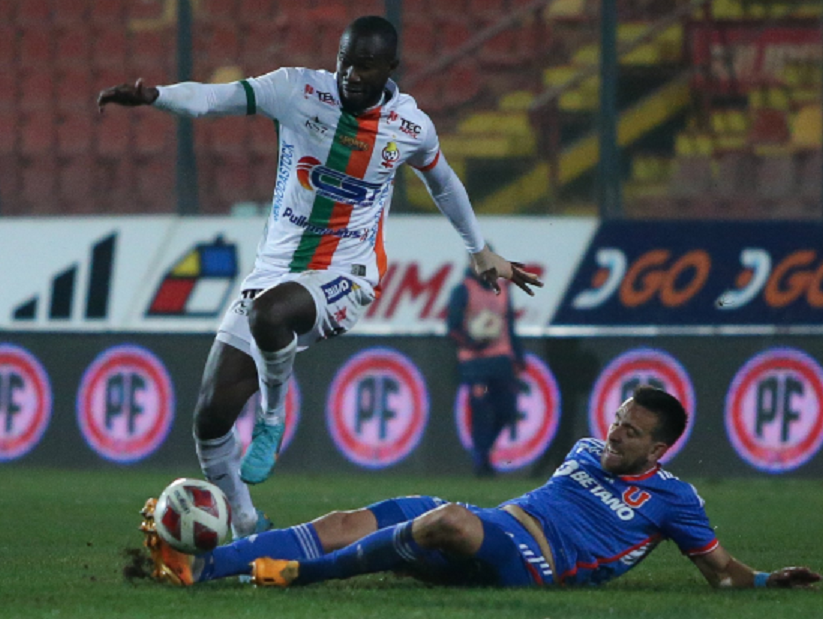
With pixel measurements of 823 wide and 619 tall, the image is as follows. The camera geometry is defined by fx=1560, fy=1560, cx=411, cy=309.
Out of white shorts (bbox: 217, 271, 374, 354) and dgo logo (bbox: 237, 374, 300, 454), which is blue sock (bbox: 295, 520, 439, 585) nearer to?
white shorts (bbox: 217, 271, 374, 354)

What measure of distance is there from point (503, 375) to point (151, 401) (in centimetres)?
266

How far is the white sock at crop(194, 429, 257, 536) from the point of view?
19.6ft

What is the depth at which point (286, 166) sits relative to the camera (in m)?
6.14

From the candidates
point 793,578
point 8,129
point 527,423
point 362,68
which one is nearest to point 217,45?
point 8,129

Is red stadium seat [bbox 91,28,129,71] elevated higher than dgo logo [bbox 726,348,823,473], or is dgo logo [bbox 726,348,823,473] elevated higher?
red stadium seat [bbox 91,28,129,71]

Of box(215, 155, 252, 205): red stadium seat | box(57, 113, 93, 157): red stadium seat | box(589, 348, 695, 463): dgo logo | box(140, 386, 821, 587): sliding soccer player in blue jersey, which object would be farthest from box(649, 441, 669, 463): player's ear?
box(57, 113, 93, 157): red stadium seat

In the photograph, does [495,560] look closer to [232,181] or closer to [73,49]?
[232,181]

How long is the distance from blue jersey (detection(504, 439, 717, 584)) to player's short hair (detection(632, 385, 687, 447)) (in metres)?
0.16

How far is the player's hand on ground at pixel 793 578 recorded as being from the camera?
5250 millimetres

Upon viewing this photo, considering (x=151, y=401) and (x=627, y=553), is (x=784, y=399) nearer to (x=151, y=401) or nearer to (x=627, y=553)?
(x=151, y=401)

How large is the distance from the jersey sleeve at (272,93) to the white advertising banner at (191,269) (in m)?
5.86

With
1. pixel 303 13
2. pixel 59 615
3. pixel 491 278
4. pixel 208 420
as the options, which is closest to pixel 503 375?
pixel 303 13

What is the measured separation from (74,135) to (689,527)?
370 inches

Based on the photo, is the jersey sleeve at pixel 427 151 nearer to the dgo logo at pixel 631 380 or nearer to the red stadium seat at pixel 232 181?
the dgo logo at pixel 631 380
